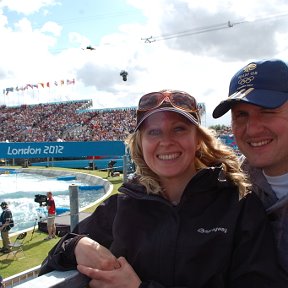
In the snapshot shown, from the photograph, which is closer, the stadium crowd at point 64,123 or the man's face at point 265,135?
the man's face at point 265,135

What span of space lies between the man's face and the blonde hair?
0.14m

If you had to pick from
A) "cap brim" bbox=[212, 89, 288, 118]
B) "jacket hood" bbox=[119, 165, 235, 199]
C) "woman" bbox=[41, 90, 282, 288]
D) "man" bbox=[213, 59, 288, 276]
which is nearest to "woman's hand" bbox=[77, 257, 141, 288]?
"woman" bbox=[41, 90, 282, 288]

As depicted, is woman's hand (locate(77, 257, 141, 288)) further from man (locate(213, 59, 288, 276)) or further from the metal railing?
man (locate(213, 59, 288, 276))

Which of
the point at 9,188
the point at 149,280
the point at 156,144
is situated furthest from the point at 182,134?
the point at 9,188

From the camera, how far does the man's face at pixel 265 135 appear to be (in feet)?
5.79

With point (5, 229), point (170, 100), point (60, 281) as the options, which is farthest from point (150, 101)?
point (5, 229)

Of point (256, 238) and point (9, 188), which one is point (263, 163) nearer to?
point (256, 238)

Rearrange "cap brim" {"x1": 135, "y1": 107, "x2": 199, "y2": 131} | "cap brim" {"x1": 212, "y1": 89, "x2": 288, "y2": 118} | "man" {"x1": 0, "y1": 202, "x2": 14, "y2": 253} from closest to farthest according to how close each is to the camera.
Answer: "cap brim" {"x1": 212, "y1": 89, "x2": 288, "y2": 118} → "cap brim" {"x1": 135, "y1": 107, "x2": 199, "y2": 131} → "man" {"x1": 0, "y1": 202, "x2": 14, "y2": 253}

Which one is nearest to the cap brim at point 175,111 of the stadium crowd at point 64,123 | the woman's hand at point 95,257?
the woman's hand at point 95,257

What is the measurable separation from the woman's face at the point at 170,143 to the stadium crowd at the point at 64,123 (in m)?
35.3

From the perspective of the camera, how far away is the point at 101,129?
4372 cm

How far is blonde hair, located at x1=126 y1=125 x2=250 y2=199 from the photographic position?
195 centimetres

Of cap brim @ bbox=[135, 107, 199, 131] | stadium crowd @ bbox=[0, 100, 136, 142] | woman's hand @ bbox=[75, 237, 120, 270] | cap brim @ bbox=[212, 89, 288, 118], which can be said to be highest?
stadium crowd @ bbox=[0, 100, 136, 142]

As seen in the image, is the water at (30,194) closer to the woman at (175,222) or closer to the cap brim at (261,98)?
the woman at (175,222)
